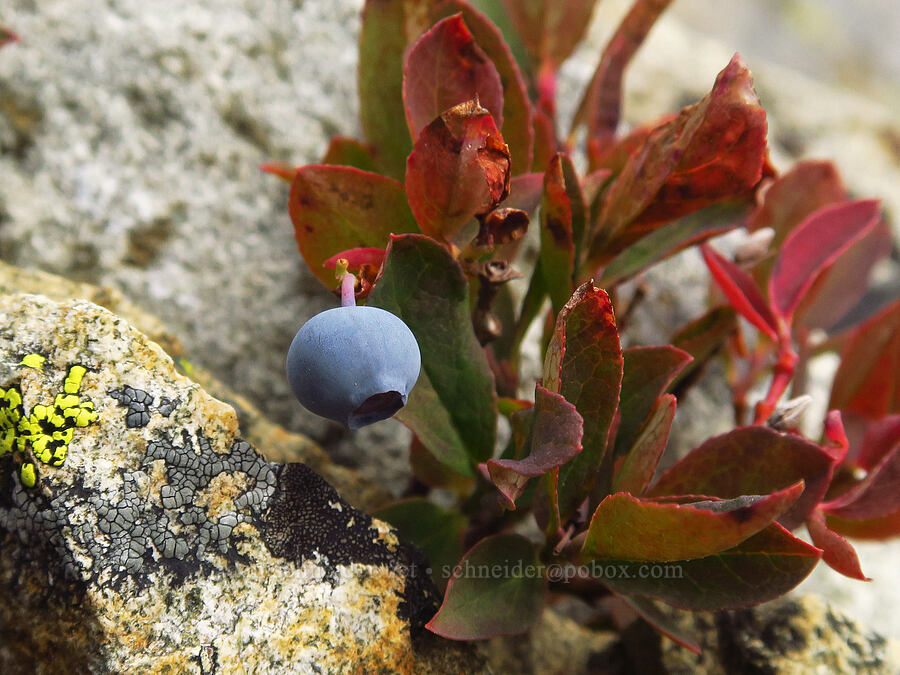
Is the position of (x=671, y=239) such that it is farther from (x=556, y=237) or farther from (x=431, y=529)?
(x=431, y=529)

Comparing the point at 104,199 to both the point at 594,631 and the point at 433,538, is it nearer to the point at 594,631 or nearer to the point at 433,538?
the point at 433,538

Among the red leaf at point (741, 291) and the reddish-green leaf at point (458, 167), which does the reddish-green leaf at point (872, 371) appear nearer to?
the red leaf at point (741, 291)

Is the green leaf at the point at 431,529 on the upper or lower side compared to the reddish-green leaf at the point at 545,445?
lower

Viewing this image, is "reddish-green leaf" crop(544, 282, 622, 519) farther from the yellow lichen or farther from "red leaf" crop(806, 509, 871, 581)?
the yellow lichen

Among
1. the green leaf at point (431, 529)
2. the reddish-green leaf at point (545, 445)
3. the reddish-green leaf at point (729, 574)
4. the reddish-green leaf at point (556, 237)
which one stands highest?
the reddish-green leaf at point (556, 237)

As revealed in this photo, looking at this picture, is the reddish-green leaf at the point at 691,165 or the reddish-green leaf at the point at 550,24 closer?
the reddish-green leaf at the point at 691,165

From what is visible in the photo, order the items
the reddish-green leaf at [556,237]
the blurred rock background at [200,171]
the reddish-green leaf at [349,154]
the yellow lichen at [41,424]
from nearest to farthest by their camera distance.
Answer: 1. the yellow lichen at [41,424]
2. the reddish-green leaf at [556,237]
3. the reddish-green leaf at [349,154]
4. the blurred rock background at [200,171]

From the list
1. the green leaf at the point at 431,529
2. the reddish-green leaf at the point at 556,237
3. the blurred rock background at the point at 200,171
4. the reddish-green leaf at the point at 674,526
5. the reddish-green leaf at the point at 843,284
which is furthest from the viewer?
the reddish-green leaf at the point at 843,284

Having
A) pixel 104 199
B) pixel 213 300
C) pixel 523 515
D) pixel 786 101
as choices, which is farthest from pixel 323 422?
pixel 786 101

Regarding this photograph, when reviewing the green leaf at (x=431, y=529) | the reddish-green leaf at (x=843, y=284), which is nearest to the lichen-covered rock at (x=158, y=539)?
the green leaf at (x=431, y=529)
